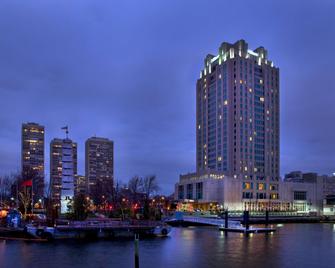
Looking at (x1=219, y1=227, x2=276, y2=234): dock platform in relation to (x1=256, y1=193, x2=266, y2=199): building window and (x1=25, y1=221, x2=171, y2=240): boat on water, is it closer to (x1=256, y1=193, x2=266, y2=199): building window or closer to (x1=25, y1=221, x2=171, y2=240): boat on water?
(x1=25, y1=221, x2=171, y2=240): boat on water

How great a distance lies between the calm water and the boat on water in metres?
4.73

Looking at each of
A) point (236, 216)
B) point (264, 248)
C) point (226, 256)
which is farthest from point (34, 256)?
point (236, 216)

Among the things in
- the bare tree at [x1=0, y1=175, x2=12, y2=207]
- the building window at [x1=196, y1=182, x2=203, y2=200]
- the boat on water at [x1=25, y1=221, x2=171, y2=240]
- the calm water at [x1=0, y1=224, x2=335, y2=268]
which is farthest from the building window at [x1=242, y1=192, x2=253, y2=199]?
the calm water at [x1=0, y1=224, x2=335, y2=268]

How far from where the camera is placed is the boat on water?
7594 cm

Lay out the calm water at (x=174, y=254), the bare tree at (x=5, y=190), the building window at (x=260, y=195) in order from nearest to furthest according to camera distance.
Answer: the calm water at (x=174, y=254)
the bare tree at (x=5, y=190)
the building window at (x=260, y=195)

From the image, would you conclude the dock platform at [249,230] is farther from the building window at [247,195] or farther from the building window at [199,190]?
the building window at [247,195]

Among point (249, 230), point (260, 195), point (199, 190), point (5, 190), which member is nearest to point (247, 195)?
point (260, 195)

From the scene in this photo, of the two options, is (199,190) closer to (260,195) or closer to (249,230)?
(260,195)

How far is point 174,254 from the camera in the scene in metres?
60.4

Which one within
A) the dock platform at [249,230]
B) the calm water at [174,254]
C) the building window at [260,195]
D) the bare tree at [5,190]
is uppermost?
the bare tree at [5,190]

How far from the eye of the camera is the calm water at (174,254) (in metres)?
52.1

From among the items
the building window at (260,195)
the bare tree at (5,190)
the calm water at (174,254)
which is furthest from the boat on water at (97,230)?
the building window at (260,195)

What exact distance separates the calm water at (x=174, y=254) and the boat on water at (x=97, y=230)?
4.73 metres

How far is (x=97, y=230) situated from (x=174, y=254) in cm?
2532
